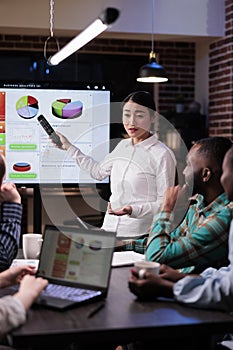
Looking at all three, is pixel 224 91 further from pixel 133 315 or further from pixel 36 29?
pixel 133 315

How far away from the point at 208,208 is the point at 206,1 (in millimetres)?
4073

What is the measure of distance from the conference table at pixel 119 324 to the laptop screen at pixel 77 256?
3.9 inches

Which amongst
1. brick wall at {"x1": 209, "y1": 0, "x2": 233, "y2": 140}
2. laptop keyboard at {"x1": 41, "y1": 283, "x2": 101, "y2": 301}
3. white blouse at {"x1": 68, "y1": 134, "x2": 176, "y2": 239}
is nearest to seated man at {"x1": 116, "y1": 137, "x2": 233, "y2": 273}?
laptop keyboard at {"x1": 41, "y1": 283, "x2": 101, "y2": 301}

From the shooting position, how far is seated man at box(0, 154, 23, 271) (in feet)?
6.83

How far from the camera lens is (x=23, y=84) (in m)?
3.75

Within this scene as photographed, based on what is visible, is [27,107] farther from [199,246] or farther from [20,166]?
[199,246]

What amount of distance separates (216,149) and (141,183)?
3.15 ft

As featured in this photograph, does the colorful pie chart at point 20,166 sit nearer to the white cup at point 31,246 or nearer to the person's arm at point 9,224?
the white cup at point 31,246

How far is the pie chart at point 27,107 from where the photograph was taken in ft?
12.3

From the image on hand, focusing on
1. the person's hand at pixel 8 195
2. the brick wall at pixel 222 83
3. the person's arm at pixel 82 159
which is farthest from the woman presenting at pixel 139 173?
the brick wall at pixel 222 83

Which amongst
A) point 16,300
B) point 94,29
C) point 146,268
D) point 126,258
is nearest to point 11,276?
point 16,300

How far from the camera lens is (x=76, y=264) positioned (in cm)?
193

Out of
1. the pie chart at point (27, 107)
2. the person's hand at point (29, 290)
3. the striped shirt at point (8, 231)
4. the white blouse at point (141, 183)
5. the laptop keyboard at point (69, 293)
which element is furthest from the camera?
the pie chart at point (27, 107)

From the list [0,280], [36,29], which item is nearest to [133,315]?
[0,280]
